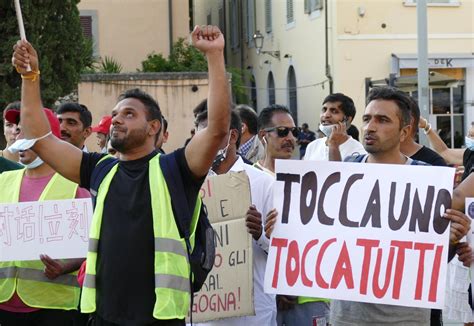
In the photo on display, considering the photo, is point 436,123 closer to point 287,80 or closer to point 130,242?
point 287,80

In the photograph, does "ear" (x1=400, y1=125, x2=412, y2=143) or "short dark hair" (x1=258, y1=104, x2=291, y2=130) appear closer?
"ear" (x1=400, y1=125, x2=412, y2=143)

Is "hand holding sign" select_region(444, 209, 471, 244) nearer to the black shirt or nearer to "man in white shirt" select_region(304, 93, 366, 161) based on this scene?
the black shirt

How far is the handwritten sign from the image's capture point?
593cm

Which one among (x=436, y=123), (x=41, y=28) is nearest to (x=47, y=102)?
(x=41, y=28)

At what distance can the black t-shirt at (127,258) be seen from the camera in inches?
180

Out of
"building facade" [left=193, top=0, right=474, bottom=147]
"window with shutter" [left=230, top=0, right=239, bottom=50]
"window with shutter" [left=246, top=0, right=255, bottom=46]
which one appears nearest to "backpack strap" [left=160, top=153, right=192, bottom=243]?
"building facade" [left=193, top=0, right=474, bottom=147]

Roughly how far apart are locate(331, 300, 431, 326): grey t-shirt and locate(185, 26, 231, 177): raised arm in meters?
1.17

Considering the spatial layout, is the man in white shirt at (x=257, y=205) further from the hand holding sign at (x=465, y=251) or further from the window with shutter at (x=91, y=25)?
the window with shutter at (x=91, y=25)

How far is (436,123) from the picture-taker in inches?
1094

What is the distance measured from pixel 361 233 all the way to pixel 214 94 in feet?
3.90

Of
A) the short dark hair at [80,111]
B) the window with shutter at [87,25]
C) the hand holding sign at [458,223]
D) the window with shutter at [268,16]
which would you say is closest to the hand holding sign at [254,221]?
the hand holding sign at [458,223]

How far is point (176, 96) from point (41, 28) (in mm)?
3950

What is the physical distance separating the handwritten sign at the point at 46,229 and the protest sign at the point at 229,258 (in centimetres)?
73

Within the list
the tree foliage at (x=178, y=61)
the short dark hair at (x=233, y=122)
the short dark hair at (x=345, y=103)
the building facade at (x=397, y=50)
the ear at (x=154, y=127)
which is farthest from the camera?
the tree foliage at (x=178, y=61)
